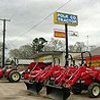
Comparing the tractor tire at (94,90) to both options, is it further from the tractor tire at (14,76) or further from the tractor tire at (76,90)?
the tractor tire at (14,76)

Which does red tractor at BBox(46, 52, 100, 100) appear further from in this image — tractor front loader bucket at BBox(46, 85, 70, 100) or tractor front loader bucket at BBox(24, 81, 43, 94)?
tractor front loader bucket at BBox(24, 81, 43, 94)

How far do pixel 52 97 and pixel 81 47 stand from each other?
3218 inches

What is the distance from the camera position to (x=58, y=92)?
461 inches

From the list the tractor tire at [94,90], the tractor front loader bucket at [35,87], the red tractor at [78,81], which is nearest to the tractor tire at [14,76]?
the tractor front loader bucket at [35,87]

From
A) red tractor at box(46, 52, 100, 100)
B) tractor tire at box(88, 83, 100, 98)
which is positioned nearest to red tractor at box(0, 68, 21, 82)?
red tractor at box(46, 52, 100, 100)

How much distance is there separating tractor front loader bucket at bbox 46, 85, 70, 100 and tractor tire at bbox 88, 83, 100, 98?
170 cm

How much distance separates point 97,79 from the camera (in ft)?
43.1

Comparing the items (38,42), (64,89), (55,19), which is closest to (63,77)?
(64,89)

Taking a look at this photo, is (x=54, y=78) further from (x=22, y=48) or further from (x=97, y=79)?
(x=22, y=48)

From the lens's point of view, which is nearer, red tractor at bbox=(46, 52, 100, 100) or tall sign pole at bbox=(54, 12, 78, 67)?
red tractor at bbox=(46, 52, 100, 100)

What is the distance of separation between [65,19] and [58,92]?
17.2 meters

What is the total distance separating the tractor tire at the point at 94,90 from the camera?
1263cm

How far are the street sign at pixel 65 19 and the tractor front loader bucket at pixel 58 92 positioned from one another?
622 inches

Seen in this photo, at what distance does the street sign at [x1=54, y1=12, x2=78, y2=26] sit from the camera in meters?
27.8
